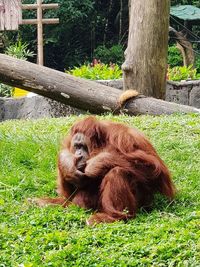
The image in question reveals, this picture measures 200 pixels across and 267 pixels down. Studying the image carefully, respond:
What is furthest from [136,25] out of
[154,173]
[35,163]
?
[154,173]

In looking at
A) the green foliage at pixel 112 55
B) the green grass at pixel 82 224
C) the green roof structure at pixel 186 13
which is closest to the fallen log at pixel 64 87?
the green grass at pixel 82 224

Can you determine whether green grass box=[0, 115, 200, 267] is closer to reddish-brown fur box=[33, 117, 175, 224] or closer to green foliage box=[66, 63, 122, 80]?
reddish-brown fur box=[33, 117, 175, 224]

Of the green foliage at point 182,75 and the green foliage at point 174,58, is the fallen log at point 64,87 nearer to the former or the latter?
the green foliage at point 182,75

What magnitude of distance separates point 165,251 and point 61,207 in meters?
1.16

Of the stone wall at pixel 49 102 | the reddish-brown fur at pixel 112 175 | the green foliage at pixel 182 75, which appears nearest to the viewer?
the reddish-brown fur at pixel 112 175

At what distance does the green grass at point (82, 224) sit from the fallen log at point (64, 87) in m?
2.16

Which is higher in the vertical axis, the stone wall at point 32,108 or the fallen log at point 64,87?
the fallen log at point 64,87

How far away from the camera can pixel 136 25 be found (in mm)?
8773

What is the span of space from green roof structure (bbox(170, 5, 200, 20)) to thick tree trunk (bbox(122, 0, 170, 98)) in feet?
38.0

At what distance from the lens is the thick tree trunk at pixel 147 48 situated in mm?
8641

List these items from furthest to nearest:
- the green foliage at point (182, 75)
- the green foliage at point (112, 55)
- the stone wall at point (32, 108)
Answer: the green foliage at point (112, 55) → the green foliage at point (182, 75) → the stone wall at point (32, 108)

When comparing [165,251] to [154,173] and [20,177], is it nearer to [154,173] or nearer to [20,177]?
[154,173]

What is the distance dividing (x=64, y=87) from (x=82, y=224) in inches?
176

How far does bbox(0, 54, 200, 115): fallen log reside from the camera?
28.1 ft
